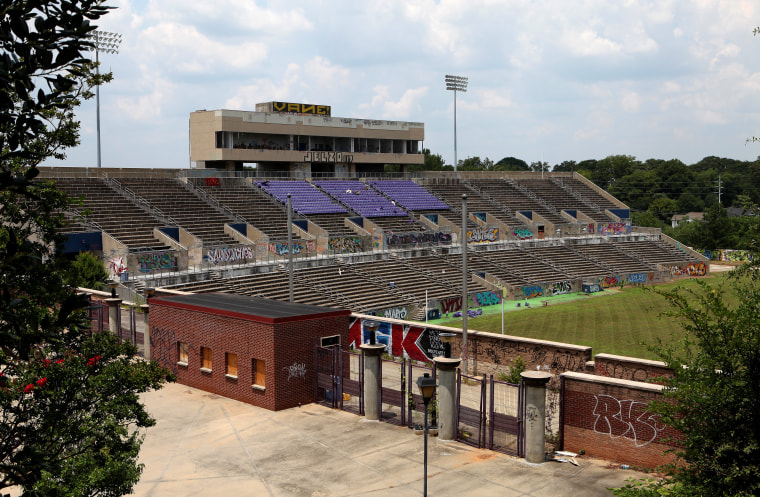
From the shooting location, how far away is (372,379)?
20.9m

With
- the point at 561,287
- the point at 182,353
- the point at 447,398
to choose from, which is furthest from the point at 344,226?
the point at 447,398

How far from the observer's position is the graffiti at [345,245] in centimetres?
5384

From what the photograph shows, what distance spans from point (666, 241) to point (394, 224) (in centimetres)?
3427

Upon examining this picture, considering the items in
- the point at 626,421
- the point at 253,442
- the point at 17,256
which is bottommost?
the point at 253,442

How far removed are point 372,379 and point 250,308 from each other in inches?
215

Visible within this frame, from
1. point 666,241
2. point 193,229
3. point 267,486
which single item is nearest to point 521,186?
point 666,241

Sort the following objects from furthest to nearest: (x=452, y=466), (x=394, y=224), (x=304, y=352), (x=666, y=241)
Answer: (x=666, y=241) < (x=394, y=224) < (x=304, y=352) < (x=452, y=466)

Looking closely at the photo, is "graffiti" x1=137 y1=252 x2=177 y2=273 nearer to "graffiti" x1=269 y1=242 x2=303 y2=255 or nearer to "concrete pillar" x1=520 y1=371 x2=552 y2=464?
"graffiti" x1=269 y1=242 x2=303 y2=255

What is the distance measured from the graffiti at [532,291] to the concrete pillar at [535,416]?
38878 millimetres

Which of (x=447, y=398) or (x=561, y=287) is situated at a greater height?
(x=447, y=398)

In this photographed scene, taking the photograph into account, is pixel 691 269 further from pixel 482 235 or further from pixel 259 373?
pixel 259 373

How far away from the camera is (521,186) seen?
8406cm

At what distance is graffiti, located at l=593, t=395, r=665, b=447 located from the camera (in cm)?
1641

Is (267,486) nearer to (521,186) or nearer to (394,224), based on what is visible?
(394,224)
